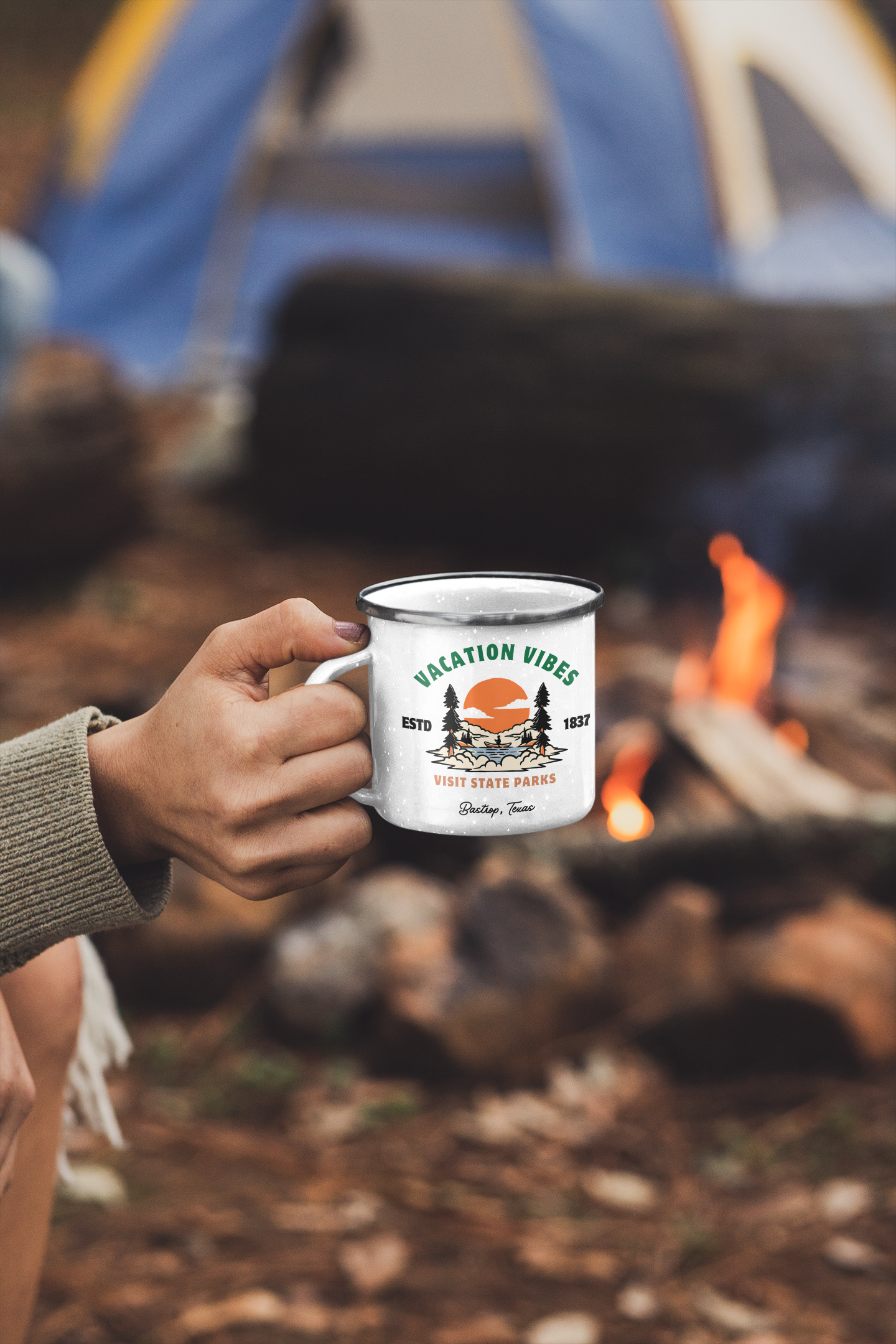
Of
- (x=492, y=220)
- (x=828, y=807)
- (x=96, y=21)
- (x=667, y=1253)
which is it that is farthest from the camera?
(x=96, y=21)

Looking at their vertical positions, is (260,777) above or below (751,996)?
above

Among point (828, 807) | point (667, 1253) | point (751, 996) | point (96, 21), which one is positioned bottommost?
point (667, 1253)

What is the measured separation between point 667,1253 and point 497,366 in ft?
11.2

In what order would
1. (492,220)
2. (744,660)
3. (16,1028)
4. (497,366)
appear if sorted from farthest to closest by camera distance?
(492,220), (497,366), (744,660), (16,1028)

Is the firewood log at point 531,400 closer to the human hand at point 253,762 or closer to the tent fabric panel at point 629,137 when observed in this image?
the tent fabric panel at point 629,137

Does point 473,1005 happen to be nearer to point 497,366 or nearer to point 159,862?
point 159,862

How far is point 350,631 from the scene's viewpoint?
883mm

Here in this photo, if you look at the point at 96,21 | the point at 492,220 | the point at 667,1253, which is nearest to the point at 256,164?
the point at 492,220

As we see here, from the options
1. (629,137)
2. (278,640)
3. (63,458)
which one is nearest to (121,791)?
(278,640)

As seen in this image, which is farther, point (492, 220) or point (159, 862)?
point (492, 220)

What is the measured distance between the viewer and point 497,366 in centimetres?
460

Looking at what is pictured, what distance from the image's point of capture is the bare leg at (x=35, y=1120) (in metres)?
1.08

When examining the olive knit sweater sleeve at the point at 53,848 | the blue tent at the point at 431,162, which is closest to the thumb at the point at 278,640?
the olive knit sweater sleeve at the point at 53,848

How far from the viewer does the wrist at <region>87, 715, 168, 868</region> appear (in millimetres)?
898
